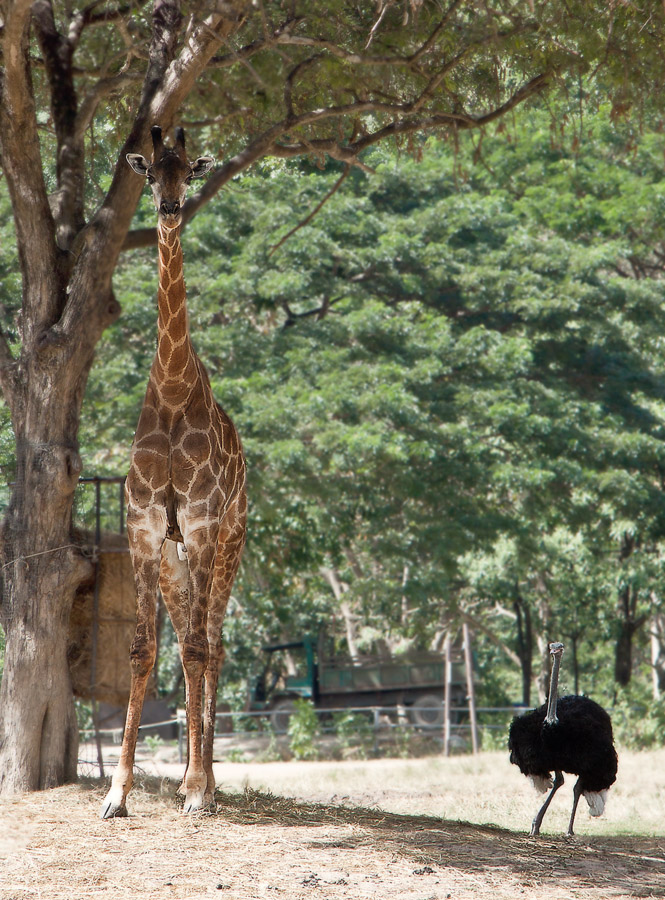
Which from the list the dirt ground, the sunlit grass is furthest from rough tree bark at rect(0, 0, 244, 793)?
the sunlit grass

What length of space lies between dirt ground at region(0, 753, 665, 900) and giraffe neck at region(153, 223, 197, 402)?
2.69 metres

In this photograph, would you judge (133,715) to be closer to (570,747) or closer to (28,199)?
(570,747)

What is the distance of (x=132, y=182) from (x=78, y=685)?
12.7ft

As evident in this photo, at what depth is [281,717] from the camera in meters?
21.7

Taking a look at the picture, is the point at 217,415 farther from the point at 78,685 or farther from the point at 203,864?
the point at 203,864

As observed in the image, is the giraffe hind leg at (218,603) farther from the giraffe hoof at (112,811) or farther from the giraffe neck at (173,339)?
the giraffe neck at (173,339)

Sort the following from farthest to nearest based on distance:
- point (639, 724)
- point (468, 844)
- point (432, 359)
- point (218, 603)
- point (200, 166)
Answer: point (639, 724)
point (432, 359)
point (218, 603)
point (200, 166)
point (468, 844)

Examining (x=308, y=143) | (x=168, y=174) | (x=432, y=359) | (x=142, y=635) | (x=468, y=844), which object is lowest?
(x=468, y=844)

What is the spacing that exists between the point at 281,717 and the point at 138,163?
1721 centimetres

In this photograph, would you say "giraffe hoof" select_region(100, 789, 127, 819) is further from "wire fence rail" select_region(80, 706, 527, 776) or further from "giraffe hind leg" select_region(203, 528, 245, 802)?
"wire fence rail" select_region(80, 706, 527, 776)

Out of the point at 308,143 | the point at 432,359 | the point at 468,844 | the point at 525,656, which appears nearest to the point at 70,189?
the point at 308,143

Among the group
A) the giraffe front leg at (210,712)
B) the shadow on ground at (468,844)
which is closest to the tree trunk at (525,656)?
the shadow on ground at (468,844)

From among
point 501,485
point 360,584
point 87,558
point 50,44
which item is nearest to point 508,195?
point 501,485

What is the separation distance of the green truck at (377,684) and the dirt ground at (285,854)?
42.4ft
